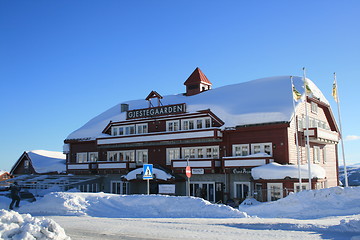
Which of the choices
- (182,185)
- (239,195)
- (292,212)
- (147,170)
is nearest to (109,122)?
(182,185)

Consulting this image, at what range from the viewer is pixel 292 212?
1934 cm

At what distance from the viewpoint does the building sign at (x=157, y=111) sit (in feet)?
117

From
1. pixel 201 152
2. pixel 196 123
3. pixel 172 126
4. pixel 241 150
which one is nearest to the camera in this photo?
pixel 241 150

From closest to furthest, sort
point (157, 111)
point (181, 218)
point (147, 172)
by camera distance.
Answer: point (181, 218)
point (147, 172)
point (157, 111)

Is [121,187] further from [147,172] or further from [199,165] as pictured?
[147,172]

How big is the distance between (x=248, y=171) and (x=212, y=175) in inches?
159

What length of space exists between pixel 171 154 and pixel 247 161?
8772 millimetres

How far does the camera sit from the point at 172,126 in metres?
36.0

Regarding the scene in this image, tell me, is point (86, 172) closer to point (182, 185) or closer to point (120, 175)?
point (120, 175)

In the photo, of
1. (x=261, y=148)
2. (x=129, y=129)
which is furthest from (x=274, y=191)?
(x=129, y=129)

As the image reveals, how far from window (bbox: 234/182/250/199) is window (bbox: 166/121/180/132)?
27.8 ft

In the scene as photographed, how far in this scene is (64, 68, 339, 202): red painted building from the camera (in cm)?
2956

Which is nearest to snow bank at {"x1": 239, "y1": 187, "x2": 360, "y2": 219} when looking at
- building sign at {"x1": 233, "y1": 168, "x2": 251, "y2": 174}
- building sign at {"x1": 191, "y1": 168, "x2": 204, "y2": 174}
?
building sign at {"x1": 233, "y1": 168, "x2": 251, "y2": 174}

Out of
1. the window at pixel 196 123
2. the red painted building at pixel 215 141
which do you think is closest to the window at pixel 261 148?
the red painted building at pixel 215 141
